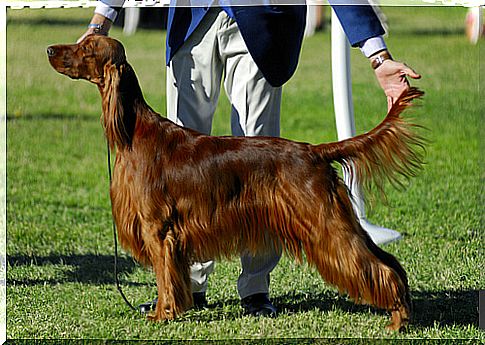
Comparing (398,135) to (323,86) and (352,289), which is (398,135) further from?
(323,86)

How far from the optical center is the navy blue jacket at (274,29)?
4.05 meters

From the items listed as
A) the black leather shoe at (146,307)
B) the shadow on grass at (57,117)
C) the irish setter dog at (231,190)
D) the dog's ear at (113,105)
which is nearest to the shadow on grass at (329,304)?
the black leather shoe at (146,307)

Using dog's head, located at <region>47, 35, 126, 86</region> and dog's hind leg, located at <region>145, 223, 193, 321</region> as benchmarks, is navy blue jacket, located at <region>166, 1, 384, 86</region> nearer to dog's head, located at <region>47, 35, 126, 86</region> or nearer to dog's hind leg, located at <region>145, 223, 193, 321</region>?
dog's head, located at <region>47, 35, 126, 86</region>

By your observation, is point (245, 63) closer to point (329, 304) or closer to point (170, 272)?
point (170, 272)

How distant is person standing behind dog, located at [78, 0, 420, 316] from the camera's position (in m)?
4.06

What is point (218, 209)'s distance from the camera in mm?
4113

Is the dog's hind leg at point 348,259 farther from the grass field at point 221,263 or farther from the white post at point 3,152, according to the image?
the white post at point 3,152

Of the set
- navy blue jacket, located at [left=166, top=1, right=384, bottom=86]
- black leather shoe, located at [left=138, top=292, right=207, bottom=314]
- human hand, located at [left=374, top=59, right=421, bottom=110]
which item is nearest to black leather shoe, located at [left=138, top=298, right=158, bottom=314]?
black leather shoe, located at [left=138, top=292, right=207, bottom=314]

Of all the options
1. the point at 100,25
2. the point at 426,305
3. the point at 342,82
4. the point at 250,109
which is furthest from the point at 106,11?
the point at 426,305

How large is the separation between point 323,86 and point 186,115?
9.82 meters

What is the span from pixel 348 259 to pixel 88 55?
1.50 meters

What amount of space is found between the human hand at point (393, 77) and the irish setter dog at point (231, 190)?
0.08 metres

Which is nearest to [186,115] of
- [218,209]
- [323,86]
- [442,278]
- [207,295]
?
[218,209]

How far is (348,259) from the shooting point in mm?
3973
